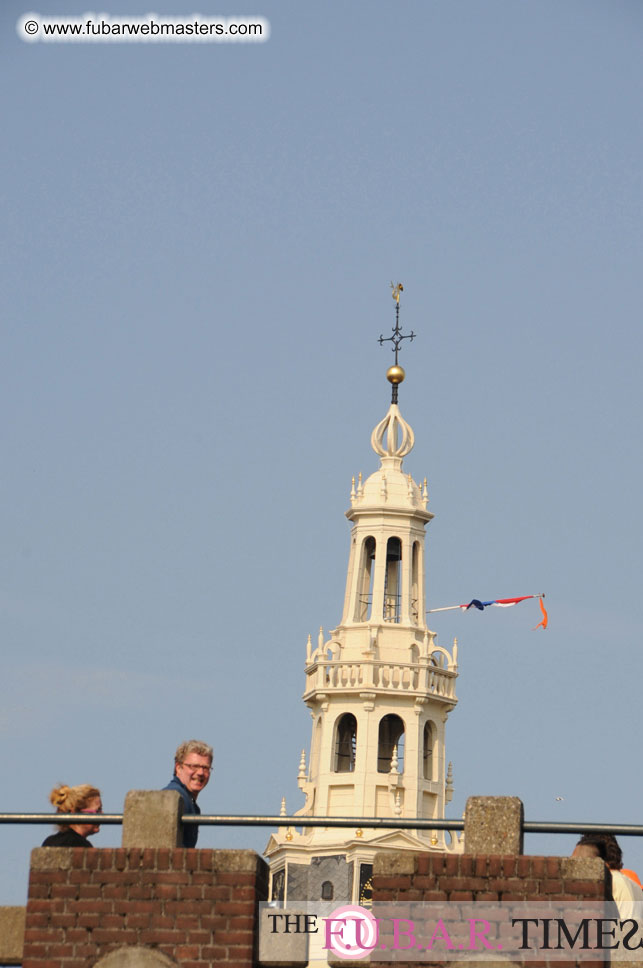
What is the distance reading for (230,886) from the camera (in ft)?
54.5

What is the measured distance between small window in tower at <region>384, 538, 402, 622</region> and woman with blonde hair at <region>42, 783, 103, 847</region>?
75.6 meters

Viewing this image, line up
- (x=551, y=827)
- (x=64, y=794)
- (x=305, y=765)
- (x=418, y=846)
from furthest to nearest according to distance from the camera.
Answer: (x=305, y=765)
(x=418, y=846)
(x=64, y=794)
(x=551, y=827)

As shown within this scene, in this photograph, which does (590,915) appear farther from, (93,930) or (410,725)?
(410,725)

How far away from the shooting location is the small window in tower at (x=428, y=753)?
9294 centimetres

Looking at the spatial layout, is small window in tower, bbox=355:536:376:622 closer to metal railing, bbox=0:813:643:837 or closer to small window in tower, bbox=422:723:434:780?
small window in tower, bbox=422:723:434:780

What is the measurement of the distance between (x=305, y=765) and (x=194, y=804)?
247 feet

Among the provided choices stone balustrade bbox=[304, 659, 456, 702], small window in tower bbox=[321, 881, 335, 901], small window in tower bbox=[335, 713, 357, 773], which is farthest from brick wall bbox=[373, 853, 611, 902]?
small window in tower bbox=[335, 713, 357, 773]

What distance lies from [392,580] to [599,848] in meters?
78.4

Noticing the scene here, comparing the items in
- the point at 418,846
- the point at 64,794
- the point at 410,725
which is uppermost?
the point at 410,725

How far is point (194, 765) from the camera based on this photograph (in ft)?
57.6

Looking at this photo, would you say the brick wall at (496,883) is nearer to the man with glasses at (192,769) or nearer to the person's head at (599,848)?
the person's head at (599,848)

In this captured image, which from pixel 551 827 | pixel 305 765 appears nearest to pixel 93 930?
pixel 551 827

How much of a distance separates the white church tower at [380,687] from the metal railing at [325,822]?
239ft

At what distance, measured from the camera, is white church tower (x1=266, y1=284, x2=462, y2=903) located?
91.0 meters
